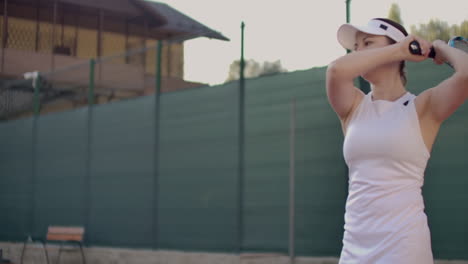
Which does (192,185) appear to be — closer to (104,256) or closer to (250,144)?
(250,144)

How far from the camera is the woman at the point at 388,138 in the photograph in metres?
2.13

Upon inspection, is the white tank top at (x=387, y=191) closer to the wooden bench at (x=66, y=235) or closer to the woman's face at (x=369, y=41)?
the woman's face at (x=369, y=41)

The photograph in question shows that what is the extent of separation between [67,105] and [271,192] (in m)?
6.05

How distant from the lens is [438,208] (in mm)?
6652

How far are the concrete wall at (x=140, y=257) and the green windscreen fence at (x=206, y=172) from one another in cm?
11

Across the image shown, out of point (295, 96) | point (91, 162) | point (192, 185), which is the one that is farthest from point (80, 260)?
point (295, 96)

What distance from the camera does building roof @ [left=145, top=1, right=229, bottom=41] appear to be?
2747 centimetres

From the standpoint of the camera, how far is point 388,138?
86.0 inches

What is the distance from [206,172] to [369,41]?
6969 mm

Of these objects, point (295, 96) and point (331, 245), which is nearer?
point (331, 245)

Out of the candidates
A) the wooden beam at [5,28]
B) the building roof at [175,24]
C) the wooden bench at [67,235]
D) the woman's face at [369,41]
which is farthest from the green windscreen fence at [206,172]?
the building roof at [175,24]

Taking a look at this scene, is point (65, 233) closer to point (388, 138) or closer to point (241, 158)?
point (241, 158)

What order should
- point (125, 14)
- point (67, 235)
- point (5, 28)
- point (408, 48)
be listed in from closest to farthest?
1. point (408, 48)
2. point (67, 235)
3. point (5, 28)
4. point (125, 14)

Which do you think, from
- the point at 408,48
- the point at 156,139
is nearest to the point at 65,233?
the point at 156,139
